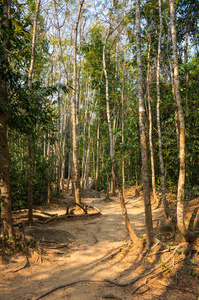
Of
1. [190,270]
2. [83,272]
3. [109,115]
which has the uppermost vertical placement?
[109,115]

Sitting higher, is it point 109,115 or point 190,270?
point 109,115

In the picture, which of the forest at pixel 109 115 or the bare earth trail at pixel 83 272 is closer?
the bare earth trail at pixel 83 272

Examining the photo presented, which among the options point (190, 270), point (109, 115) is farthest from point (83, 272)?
point (109, 115)

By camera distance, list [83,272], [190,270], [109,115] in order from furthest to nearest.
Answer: [109,115] < [83,272] < [190,270]

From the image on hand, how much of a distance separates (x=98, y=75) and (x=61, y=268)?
43.8 ft

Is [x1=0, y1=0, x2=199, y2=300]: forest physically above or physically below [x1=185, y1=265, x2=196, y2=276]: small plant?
above

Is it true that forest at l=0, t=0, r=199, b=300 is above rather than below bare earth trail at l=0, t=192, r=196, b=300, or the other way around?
above

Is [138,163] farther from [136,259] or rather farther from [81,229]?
[136,259]

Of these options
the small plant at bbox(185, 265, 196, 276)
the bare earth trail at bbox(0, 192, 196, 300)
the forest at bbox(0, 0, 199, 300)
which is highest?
the forest at bbox(0, 0, 199, 300)

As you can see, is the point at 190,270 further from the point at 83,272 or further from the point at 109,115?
the point at 109,115

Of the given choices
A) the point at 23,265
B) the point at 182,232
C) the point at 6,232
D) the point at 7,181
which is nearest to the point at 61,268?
the point at 23,265

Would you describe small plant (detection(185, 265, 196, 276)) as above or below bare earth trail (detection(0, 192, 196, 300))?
above

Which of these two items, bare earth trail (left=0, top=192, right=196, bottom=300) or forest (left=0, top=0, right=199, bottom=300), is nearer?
bare earth trail (left=0, top=192, right=196, bottom=300)

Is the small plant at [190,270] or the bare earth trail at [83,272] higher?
the small plant at [190,270]
